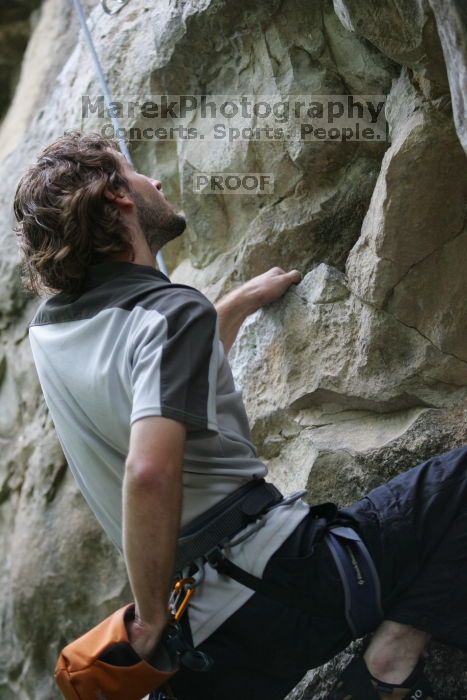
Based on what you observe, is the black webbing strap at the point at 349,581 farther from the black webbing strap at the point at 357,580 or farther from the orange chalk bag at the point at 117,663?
the orange chalk bag at the point at 117,663

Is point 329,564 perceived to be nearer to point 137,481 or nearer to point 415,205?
point 137,481

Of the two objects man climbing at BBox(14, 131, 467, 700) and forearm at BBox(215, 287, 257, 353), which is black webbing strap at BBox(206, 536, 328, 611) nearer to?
man climbing at BBox(14, 131, 467, 700)

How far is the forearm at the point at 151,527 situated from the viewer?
6.65ft

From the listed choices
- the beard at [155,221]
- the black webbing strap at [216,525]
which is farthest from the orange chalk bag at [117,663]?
the beard at [155,221]

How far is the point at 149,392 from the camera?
209 cm

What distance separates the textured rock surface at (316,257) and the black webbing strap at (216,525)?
31.5 inches

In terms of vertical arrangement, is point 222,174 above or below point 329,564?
above

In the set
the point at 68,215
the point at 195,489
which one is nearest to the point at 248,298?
the point at 68,215

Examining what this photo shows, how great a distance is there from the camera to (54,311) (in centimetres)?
252

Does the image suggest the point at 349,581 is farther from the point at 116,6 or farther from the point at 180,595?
the point at 116,6

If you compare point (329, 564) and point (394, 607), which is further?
point (394, 607)

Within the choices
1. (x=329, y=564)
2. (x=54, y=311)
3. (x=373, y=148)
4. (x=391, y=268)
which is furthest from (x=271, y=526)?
(x=373, y=148)

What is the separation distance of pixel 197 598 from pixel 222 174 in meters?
1.98

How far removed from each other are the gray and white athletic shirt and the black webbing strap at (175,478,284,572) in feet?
0.10
